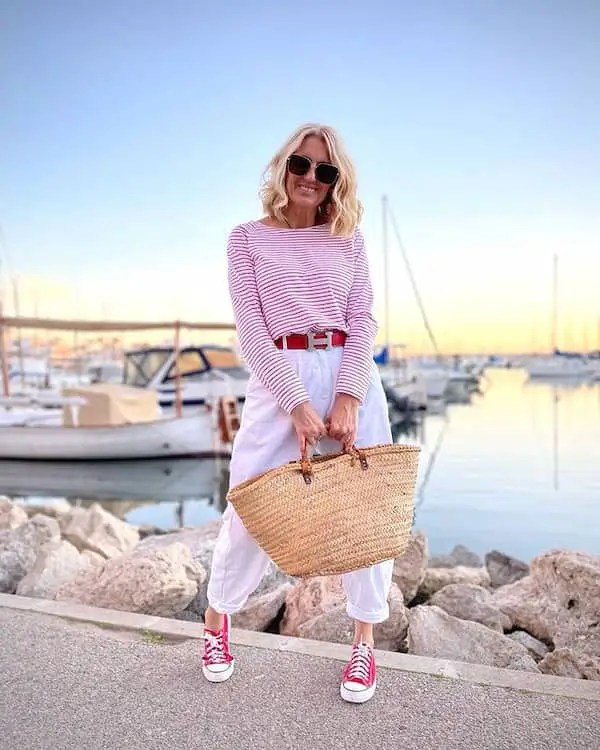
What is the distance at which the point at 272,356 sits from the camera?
7.38 ft

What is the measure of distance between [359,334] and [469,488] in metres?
10.2

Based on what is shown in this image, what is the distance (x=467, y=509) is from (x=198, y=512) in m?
4.26

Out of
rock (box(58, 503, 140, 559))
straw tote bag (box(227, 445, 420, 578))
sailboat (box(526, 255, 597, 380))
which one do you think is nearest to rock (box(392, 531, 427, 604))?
straw tote bag (box(227, 445, 420, 578))

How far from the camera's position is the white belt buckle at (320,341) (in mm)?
2316

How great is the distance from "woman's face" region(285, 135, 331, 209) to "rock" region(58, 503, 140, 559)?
4.60 m

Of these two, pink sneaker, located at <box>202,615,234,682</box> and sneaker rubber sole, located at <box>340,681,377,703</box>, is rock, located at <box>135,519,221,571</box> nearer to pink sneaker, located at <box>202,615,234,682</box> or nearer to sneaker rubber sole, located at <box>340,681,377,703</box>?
pink sneaker, located at <box>202,615,234,682</box>

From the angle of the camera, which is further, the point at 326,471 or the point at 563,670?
the point at 563,670

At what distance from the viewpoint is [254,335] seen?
2307mm

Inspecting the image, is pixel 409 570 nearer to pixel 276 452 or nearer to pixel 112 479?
pixel 276 452

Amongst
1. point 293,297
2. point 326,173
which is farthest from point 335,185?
point 293,297

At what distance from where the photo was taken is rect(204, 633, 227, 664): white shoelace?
2.44 meters

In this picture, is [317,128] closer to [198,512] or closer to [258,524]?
[258,524]

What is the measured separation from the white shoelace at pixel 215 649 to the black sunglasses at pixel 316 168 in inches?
65.2

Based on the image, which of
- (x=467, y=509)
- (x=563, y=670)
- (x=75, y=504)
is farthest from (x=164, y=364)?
(x=563, y=670)
